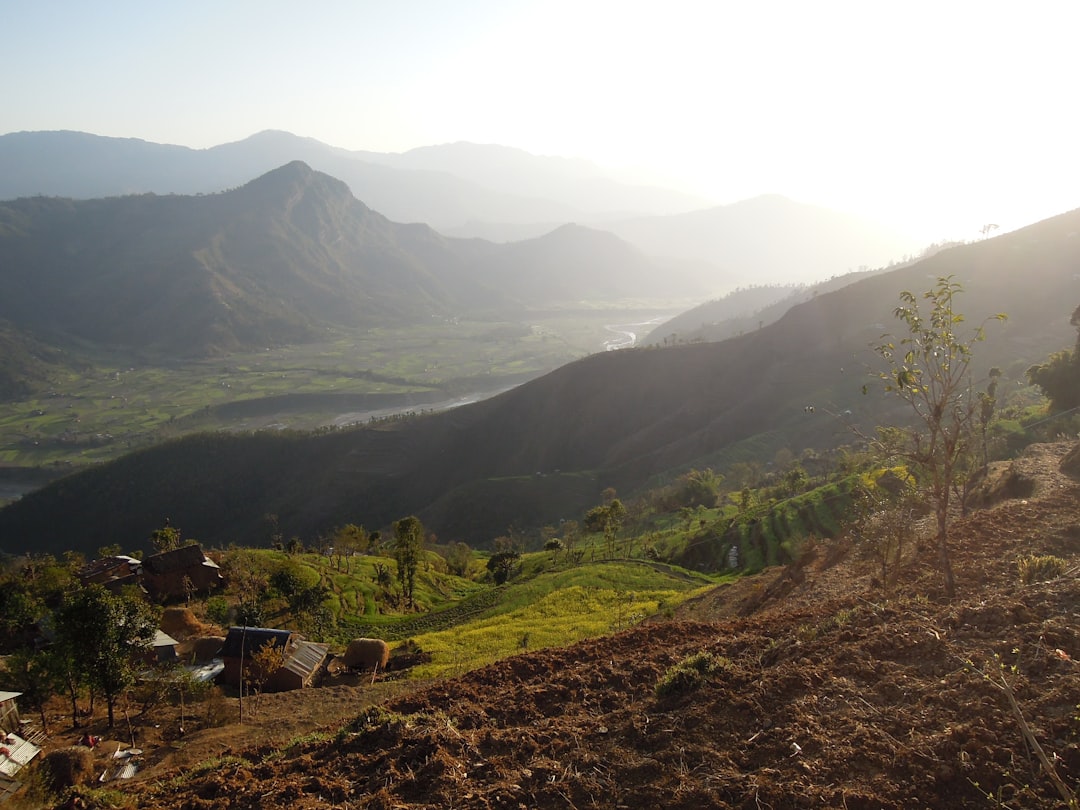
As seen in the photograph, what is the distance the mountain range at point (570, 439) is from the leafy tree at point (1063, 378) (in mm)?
44098

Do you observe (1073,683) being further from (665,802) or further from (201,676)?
(201,676)

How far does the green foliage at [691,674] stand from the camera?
10.5 meters

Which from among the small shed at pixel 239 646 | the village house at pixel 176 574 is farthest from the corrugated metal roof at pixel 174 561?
the small shed at pixel 239 646

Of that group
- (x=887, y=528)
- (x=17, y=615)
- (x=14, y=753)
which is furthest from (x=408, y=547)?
(x=887, y=528)

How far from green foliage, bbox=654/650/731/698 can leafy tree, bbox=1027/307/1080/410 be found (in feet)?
144

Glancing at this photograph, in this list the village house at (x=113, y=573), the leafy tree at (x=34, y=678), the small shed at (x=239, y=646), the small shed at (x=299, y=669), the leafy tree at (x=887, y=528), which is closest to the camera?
the leafy tree at (x=887, y=528)

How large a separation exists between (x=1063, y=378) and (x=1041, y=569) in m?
39.3

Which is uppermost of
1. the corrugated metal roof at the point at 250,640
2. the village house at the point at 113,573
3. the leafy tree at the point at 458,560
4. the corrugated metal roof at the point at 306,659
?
the corrugated metal roof at the point at 250,640

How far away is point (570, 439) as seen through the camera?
112625mm

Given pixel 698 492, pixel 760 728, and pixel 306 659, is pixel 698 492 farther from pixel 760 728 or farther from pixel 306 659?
pixel 760 728

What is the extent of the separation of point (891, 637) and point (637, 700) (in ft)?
14.8

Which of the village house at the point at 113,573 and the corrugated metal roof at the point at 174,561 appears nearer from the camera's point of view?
the village house at the point at 113,573

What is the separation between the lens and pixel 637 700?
10742 millimetres

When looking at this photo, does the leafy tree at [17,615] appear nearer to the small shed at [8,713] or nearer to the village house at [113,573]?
the village house at [113,573]
